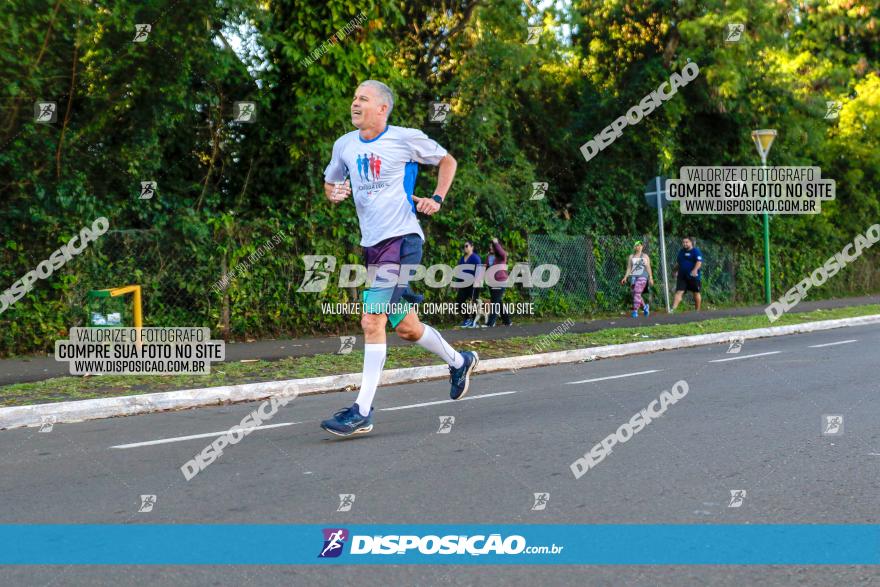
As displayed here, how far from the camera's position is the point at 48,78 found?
11977 mm

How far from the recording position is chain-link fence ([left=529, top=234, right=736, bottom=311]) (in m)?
19.4

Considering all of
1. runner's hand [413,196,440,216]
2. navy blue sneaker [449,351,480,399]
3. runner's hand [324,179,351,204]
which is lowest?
navy blue sneaker [449,351,480,399]

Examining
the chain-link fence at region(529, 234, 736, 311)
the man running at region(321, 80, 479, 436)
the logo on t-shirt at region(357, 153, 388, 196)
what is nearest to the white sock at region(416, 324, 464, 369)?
the man running at region(321, 80, 479, 436)

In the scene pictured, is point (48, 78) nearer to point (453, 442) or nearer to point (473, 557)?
point (453, 442)

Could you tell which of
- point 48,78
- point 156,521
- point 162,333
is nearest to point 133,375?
point 162,333

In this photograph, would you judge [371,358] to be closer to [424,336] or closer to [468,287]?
[424,336]

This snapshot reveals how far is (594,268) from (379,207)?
604 inches

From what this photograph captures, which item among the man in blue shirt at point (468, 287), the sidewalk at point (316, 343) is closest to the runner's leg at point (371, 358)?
the sidewalk at point (316, 343)

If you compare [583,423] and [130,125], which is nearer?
[583,423]

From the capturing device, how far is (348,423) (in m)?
6.05

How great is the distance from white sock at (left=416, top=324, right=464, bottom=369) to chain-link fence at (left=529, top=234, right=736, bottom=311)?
12.2 meters

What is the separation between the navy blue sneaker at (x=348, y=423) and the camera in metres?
6.02

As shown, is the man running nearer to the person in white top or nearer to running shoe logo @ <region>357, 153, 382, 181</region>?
running shoe logo @ <region>357, 153, 382, 181</region>

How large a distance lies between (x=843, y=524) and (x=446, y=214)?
13.6 metres
